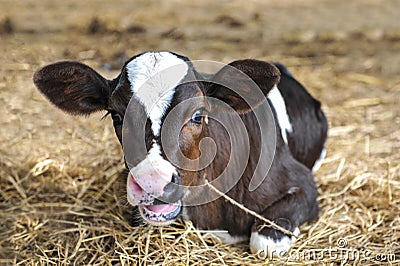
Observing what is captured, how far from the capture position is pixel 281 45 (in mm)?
8938

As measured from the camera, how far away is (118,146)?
5.88 m

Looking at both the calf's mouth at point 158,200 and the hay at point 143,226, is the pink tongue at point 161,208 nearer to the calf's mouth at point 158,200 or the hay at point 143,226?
the calf's mouth at point 158,200

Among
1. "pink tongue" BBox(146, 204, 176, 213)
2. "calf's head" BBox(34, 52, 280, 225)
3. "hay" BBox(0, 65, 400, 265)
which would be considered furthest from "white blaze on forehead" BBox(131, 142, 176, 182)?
"hay" BBox(0, 65, 400, 265)

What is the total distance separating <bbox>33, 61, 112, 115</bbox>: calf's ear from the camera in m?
4.14

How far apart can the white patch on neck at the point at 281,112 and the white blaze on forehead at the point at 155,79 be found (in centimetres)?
112

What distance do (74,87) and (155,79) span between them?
60cm

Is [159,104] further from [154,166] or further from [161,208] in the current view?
[161,208]

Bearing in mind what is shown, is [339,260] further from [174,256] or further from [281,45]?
[281,45]

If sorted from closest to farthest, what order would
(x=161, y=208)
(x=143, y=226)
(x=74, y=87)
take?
1. (x=161, y=208)
2. (x=74, y=87)
3. (x=143, y=226)

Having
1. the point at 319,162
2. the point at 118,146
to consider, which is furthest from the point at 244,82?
the point at 118,146

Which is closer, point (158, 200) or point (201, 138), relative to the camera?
point (158, 200)

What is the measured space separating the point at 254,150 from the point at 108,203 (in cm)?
120

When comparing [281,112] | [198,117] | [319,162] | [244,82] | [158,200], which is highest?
[244,82]

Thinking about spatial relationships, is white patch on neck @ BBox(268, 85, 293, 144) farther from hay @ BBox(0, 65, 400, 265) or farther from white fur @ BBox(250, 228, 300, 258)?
white fur @ BBox(250, 228, 300, 258)
